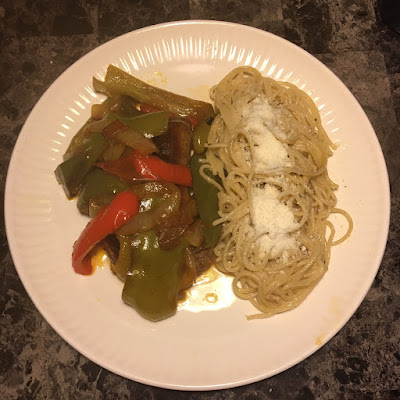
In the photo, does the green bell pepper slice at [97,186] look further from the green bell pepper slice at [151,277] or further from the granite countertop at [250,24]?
the granite countertop at [250,24]

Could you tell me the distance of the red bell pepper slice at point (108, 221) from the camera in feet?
9.51

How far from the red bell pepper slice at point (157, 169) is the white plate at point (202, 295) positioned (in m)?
0.70

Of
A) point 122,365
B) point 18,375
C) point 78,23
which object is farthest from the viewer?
point 78,23

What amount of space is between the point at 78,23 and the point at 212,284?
2.72m

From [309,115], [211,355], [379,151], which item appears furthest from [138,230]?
[379,151]

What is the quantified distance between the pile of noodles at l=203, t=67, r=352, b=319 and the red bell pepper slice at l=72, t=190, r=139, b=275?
2.28ft

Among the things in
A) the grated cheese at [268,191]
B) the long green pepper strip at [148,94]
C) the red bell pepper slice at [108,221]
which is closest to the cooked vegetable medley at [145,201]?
the red bell pepper slice at [108,221]

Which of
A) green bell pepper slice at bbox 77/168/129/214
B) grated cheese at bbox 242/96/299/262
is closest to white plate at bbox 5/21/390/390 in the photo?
green bell pepper slice at bbox 77/168/129/214

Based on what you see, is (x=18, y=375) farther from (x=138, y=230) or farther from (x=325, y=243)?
(x=325, y=243)

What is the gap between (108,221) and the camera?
9.49 ft

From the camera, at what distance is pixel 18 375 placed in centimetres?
320

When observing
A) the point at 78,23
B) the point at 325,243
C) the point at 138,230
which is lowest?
the point at 325,243

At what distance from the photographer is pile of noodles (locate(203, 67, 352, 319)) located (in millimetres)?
3207

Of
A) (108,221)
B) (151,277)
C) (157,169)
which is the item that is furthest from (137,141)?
(151,277)
